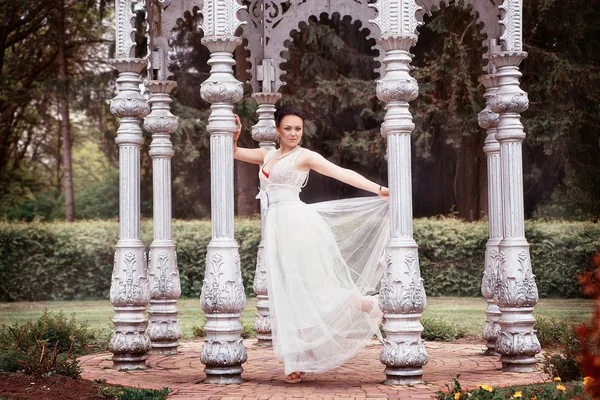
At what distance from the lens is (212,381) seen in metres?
7.71

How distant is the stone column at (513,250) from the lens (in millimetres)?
8281

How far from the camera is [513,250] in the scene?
329 inches

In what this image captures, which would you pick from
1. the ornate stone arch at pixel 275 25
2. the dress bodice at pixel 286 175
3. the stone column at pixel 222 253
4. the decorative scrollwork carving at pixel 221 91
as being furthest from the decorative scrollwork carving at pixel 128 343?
the ornate stone arch at pixel 275 25

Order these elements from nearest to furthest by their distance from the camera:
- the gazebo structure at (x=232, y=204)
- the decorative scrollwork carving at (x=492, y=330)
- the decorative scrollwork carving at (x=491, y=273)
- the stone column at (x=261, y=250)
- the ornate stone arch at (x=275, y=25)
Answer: the gazebo structure at (x=232, y=204) → the decorative scrollwork carving at (x=491, y=273) → the decorative scrollwork carving at (x=492, y=330) → the stone column at (x=261, y=250) → the ornate stone arch at (x=275, y=25)

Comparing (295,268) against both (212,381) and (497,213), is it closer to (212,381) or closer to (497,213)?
(212,381)

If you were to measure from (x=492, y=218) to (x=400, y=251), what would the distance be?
2316mm

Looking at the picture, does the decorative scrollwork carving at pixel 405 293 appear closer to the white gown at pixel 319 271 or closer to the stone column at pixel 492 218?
the white gown at pixel 319 271

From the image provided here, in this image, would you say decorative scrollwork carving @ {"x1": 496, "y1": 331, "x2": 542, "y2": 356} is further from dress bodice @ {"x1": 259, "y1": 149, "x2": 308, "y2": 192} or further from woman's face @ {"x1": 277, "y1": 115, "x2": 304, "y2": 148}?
woman's face @ {"x1": 277, "y1": 115, "x2": 304, "y2": 148}

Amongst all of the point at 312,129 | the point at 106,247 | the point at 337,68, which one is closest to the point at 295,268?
the point at 106,247

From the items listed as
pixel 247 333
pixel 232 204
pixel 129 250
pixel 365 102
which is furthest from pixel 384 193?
pixel 365 102

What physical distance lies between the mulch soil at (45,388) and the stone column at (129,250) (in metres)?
1.26

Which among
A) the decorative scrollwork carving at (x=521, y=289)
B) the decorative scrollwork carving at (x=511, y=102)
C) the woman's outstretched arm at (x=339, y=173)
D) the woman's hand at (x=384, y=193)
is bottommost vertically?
the decorative scrollwork carving at (x=521, y=289)

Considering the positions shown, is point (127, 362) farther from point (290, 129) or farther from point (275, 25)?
point (275, 25)

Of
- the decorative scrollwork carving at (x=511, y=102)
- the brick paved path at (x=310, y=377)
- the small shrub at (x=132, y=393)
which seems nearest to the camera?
the small shrub at (x=132, y=393)
